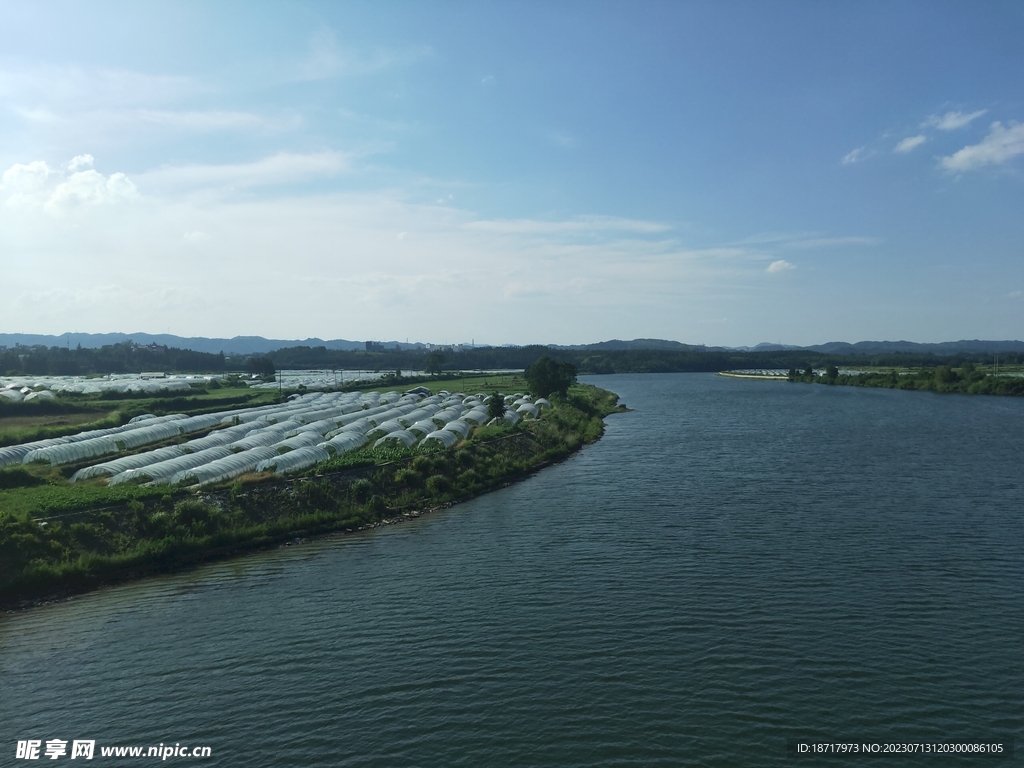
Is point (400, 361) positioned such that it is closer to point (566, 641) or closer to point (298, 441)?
point (298, 441)

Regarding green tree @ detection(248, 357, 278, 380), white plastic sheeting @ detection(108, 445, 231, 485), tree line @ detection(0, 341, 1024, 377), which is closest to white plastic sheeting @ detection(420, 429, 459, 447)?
white plastic sheeting @ detection(108, 445, 231, 485)

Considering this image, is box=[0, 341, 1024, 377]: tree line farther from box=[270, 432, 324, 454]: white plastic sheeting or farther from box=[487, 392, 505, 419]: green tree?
box=[270, 432, 324, 454]: white plastic sheeting

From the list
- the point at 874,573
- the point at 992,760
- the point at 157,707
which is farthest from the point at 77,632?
the point at 874,573

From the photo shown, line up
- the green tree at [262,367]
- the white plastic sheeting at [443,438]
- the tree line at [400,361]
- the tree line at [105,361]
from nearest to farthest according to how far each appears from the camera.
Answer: the white plastic sheeting at [443,438], the green tree at [262,367], the tree line at [105,361], the tree line at [400,361]

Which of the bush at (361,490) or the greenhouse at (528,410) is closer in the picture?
the bush at (361,490)

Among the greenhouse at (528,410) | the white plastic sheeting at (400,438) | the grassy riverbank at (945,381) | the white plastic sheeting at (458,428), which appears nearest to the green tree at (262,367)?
the greenhouse at (528,410)

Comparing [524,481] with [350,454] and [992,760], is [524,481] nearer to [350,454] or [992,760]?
[350,454]

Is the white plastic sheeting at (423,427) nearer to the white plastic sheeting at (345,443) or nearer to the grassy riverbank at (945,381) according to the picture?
the white plastic sheeting at (345,443)

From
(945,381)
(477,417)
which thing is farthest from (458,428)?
(945,381)
